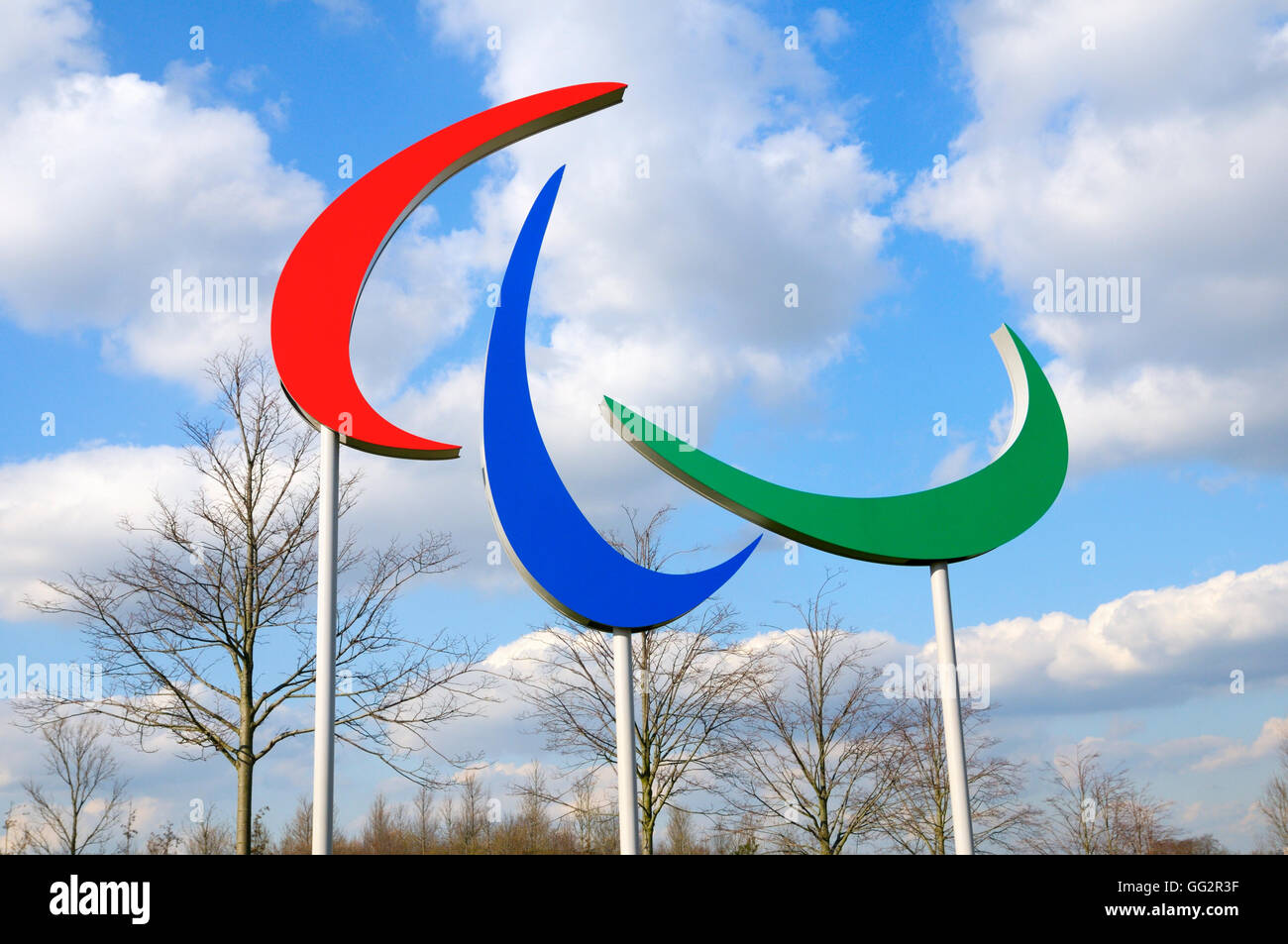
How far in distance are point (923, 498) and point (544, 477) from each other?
364cm

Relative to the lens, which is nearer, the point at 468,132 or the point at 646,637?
the point at 468,132

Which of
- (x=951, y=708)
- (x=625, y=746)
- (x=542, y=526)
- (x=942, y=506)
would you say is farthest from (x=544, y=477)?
(x=951, y=708)

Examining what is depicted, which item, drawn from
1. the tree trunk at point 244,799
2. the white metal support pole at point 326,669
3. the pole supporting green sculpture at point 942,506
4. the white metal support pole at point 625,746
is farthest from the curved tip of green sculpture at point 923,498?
the tree trunk at point 244,799

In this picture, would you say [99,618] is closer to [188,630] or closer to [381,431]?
[188,630]

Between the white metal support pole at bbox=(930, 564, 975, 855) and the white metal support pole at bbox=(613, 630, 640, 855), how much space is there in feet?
9.26

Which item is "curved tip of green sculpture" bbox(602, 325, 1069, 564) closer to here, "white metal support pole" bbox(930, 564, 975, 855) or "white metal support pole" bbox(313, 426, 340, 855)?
"white metal support pole" bbox(930, 564, 975, 855)

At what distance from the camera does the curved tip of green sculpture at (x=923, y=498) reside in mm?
9578

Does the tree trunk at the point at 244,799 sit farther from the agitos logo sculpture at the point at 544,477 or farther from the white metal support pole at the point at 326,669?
the agitos logo sculpture at the point at 544,477

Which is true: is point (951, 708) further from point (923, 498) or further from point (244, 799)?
point (244, 799)

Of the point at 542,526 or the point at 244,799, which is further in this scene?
the point at 244,799

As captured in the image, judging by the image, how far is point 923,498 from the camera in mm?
10133
